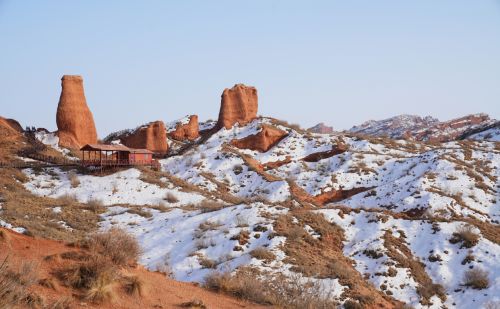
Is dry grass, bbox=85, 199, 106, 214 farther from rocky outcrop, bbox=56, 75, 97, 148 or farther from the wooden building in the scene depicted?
rocky outcrop, bbox=56, 75, 97, 148

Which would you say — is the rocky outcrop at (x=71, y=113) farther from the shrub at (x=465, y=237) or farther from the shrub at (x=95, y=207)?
the shrub at (x=465, y=237)

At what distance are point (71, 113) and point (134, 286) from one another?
47.0 m

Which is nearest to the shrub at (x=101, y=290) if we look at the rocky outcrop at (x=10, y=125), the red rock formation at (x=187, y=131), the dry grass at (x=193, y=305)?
the dry grass at (x=193, y=305)

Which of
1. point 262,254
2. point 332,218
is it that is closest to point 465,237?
point 332,218

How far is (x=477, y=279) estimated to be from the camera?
15516 mm

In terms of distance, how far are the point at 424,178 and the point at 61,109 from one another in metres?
38.9

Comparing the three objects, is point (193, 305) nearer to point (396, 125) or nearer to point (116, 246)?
point (116, 246)

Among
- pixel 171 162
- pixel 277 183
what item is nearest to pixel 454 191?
pixel 277 183

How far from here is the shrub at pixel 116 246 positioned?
8.59 metres

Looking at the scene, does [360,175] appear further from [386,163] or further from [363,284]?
[363,284]

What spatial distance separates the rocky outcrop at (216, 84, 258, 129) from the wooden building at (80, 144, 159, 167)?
19289 mm

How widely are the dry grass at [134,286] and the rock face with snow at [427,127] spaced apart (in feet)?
273

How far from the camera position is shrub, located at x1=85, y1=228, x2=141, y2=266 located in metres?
8.59

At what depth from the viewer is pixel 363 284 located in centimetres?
1455
